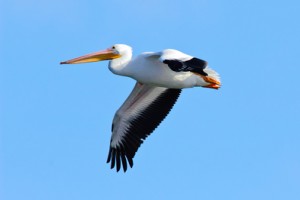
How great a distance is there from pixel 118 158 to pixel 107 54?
7.21 ft

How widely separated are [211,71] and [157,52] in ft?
4.81

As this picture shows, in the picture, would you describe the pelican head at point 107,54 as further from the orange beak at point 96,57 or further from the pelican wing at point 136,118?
the pelican wing at point 136,118

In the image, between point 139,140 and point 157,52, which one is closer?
point 157,52

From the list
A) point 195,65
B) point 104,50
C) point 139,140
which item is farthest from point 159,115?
point 195,65

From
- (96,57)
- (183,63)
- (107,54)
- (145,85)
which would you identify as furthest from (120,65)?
(183,63)

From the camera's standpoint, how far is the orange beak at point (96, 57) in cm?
1770

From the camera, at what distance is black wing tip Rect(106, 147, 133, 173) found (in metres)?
18.5

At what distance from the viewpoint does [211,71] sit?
17703mm

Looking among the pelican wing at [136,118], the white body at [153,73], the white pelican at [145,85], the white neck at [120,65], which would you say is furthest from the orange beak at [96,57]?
the pelican wing at [136,118]

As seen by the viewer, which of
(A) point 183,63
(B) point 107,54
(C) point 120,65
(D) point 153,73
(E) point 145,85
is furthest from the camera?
(E) point 145,85

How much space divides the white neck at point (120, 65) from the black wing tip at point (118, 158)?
6.89 feet

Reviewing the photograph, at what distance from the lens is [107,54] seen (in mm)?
17766

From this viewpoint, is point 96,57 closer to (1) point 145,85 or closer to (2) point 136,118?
(1) point 145,85

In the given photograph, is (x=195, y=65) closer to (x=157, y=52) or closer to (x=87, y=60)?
(x=157, y=52)
